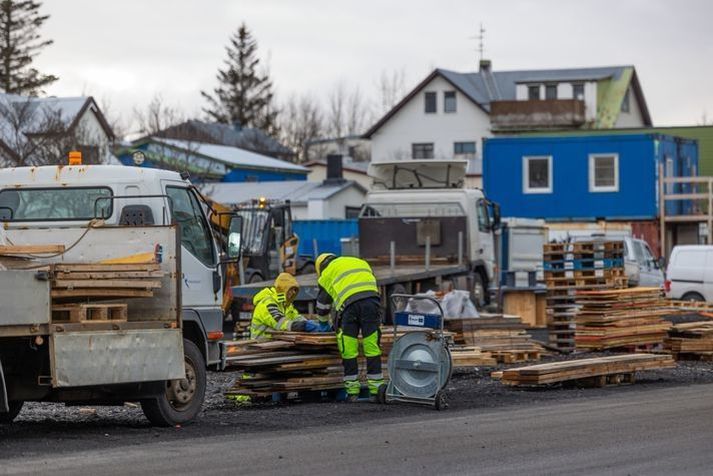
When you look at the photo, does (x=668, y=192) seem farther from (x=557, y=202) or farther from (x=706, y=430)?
(x=706, y=430)

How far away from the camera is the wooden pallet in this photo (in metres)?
12.2

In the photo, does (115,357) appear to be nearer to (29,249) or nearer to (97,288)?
(97,288)

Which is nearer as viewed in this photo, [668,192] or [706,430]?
[706,430]

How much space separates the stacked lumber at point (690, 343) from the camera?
70.6ft

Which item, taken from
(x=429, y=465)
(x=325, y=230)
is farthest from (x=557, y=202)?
(x=429, y=465)

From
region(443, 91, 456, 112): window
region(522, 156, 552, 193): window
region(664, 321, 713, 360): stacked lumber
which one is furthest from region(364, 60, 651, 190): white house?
region(664, 321, 713, 360): stacked lumber

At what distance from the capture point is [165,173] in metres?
14.1

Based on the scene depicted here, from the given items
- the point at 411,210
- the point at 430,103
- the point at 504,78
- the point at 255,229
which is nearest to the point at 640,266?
the point at 411,210

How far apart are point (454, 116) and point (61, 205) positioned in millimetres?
73700

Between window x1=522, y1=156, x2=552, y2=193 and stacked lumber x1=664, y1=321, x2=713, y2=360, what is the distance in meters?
27.6

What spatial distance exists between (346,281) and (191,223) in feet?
7.35

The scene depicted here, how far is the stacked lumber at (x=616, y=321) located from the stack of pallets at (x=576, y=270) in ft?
5.32

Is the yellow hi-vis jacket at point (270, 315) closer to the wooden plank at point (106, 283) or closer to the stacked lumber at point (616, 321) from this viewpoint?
the wooden plank at point (106, 283)

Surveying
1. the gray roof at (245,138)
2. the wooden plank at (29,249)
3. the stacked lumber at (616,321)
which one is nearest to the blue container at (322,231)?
the stacked lumber at (616,321)
